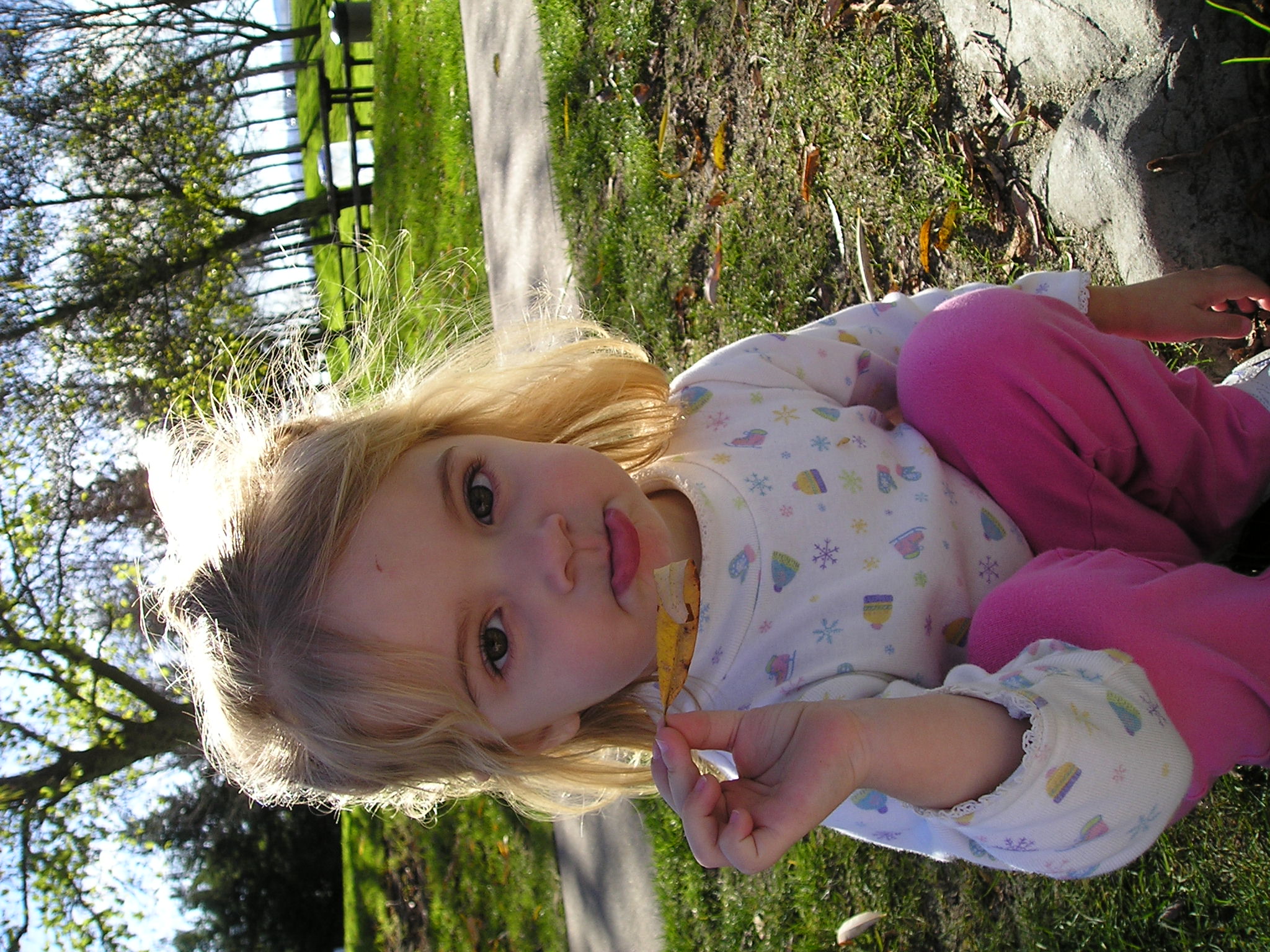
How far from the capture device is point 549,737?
201 cm

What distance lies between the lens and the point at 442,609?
1676 mm

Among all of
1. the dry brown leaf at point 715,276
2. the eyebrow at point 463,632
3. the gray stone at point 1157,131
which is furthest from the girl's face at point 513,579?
the dry brown leaf at point 715,276

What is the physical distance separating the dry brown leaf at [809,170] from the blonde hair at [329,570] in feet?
3.90

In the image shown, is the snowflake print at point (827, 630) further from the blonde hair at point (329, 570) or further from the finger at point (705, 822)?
the finger at point (705, 822)

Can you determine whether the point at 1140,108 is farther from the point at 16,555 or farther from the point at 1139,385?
the point at 16,555

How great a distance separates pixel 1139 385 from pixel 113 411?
23.5 ft

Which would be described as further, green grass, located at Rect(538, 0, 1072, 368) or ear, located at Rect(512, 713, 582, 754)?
green grass, located at Rect(538, 0, 1072, 368)

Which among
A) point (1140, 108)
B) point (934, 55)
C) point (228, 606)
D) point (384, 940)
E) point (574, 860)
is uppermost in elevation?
point (934, 55)

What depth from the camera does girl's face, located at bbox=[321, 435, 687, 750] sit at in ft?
5.51

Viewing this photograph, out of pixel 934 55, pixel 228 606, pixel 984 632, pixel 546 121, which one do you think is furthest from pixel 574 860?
pixel 546 121

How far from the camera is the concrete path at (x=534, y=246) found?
372cm

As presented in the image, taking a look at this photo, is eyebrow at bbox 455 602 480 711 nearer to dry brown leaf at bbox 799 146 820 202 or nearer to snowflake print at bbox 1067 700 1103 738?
snowflake print at bbox 1067 700 1103 738

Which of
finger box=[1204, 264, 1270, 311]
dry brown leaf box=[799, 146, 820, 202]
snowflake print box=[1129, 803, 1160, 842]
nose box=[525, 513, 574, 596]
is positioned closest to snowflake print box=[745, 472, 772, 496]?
nose box=[525, 513, 574, 596]

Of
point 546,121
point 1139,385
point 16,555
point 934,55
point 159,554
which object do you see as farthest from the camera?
point 16,555
